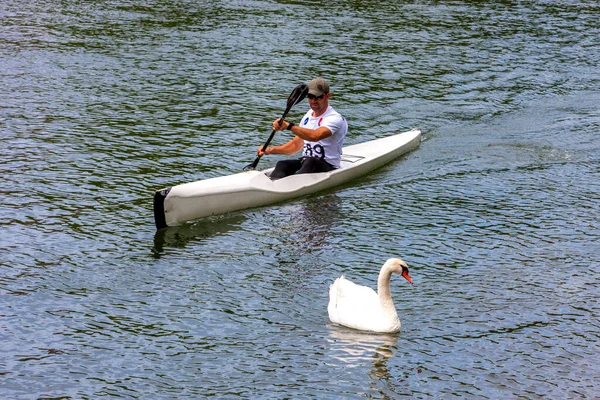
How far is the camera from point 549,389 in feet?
26.8

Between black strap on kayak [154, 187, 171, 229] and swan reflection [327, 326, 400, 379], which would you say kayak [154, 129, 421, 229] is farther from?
swan reflection [327, 326, 400, 379]

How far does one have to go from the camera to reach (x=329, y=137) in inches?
538

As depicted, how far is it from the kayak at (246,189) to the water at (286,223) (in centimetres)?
19

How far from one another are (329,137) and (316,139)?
1.45 feet

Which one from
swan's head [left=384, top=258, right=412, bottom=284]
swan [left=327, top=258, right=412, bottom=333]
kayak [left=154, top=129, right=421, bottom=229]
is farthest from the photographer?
kayak [left=154, top=129, right=421, bottom=229]

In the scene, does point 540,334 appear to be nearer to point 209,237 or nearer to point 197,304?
point 197,304

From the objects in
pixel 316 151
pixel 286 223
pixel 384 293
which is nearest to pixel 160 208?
pixel 286 223

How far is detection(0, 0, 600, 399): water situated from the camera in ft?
28.0

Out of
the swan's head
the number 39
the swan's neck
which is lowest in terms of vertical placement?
the swan's neck

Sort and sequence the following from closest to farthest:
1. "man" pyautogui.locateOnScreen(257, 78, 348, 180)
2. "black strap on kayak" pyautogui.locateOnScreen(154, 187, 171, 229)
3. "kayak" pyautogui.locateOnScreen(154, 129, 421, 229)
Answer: "black strap on kayak" pyautogui.locateOnScreen(154, 187, 171, 229)
"kayak" pyautogui.locateOnScreen(154, 129, 421, 229)
"man" pyautogui.locateOnScreen(257, 78, 348, 180)

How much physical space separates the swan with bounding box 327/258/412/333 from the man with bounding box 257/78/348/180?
3982 mm

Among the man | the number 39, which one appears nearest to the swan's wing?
the man

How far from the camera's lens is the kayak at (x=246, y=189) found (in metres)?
12.1

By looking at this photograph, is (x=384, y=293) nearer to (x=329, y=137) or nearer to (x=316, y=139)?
(x=316, y=139)
